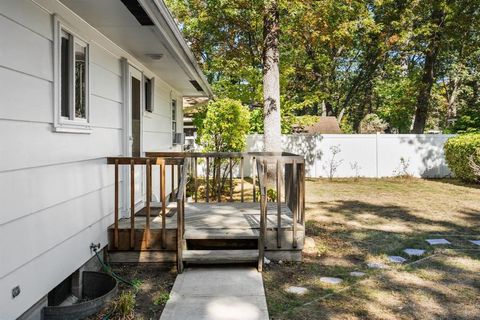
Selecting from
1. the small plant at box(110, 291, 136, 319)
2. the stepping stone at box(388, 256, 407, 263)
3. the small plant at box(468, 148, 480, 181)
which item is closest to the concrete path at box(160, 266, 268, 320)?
the small plant at box(110, 291, 136, 319)

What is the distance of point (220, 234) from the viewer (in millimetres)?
4750

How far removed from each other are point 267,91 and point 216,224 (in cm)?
529

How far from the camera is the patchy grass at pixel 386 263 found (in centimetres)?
347

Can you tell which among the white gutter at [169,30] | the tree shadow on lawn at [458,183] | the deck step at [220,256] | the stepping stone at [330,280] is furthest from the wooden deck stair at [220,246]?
the tree shadow on lawn at [458,183]

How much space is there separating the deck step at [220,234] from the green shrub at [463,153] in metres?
9.03

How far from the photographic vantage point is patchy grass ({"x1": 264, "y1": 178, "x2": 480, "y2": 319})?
11.4 ft

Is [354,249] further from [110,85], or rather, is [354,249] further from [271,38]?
[271,38]

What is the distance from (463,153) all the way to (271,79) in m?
6.31

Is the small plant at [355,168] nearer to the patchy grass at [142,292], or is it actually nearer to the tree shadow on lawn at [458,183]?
the tree shadow on lawn at [458,183]

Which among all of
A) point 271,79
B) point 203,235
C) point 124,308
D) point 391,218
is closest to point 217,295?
point 124,308

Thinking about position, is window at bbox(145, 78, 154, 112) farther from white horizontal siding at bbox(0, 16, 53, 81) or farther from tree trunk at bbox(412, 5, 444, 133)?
tree trunk at bbox(412, 5, 444, 133)

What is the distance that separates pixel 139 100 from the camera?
657cm

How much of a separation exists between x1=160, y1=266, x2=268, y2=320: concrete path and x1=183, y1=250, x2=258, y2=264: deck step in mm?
102

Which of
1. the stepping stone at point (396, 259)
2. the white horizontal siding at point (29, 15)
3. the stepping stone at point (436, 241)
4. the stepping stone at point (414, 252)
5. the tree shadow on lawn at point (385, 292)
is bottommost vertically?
the tree shadow on lawn at point (385, 292)
